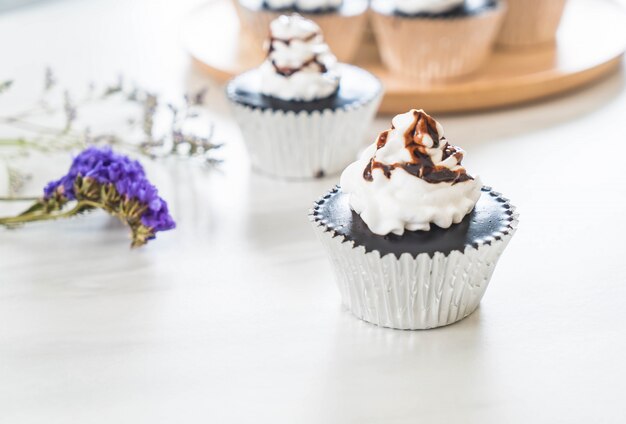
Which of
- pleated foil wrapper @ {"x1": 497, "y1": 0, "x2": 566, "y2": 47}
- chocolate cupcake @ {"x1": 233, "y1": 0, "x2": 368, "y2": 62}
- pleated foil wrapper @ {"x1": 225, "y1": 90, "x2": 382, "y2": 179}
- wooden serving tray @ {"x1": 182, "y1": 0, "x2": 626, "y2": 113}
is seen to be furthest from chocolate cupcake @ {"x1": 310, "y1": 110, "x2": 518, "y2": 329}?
pleated foil wrapper @ {"x1": 497, "y1": 0, "x2": 566, "y2": 47}

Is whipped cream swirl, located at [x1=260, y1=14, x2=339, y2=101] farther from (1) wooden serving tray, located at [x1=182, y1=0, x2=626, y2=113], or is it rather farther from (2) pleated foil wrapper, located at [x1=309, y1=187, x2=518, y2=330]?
(2) pleated foil wrapper, located at [x1=309, y1=187, x2=518, y2=330]

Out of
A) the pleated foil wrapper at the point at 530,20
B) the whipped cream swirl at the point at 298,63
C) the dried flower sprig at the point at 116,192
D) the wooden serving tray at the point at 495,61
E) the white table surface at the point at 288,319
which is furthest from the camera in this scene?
the pleated foil wrapper at the point at 530,20

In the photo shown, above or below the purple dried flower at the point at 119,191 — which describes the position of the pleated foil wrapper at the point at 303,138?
above

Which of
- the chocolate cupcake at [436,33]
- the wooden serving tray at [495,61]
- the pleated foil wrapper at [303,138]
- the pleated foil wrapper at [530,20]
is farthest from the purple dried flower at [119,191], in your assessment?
the pleated foil wrapper at [530,20]

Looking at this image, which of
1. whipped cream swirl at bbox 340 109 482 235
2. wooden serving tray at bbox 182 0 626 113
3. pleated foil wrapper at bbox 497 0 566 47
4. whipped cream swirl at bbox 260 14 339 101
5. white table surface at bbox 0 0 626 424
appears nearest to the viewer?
white table surface at bbox 0 0 626 424

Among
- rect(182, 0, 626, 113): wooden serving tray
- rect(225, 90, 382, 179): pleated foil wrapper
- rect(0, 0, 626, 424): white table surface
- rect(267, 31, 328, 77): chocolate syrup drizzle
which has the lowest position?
rect(0, 0, 626, 424): white table surface

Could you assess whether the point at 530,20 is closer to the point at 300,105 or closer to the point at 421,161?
the point at 300,105

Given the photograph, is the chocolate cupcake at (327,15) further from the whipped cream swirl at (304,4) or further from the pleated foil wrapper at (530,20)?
the pleated foil wrapper at (530,20)
